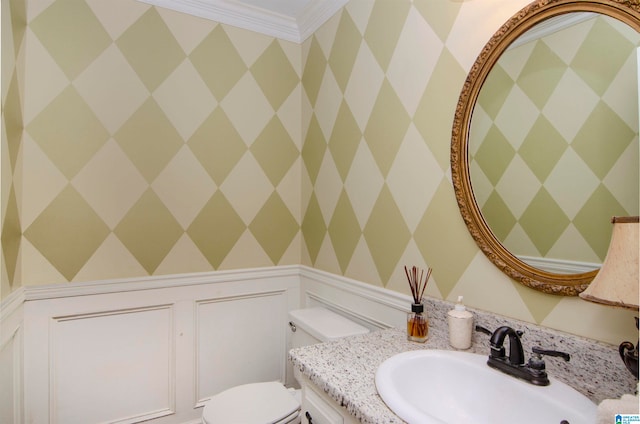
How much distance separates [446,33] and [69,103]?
5.79 ft

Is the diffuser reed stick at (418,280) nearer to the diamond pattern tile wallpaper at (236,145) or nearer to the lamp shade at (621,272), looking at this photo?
the diamond pattern tile wallpaper at (236,145)

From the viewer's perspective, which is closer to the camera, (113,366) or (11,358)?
(11,358)

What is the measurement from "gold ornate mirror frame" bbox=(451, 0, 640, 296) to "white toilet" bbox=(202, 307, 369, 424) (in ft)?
2.60

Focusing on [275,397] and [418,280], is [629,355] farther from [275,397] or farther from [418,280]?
[275,397]

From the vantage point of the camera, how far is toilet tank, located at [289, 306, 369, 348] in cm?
167

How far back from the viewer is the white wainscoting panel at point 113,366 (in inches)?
67.1

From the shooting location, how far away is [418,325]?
4.10 ft

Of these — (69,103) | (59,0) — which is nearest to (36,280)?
(69,103)

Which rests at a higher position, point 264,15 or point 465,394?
point 264,15

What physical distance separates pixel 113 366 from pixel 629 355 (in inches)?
81.9

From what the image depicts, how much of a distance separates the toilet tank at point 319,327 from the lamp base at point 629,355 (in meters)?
1.02

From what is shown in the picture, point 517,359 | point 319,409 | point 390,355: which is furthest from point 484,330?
point 319,409

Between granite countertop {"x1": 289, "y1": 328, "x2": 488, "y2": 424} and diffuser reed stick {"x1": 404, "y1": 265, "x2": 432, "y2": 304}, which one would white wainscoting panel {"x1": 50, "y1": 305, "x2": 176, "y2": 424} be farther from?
diffuser reed stick {"x1": 404, "y1": 265, "x2": 432, "y2": 304}

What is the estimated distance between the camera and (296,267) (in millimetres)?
2332
